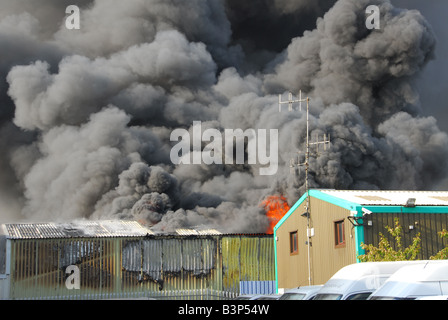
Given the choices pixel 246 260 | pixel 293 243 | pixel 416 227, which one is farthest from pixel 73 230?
pixel 416 227

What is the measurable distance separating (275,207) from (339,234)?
25271mm

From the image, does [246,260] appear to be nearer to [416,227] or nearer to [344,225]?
[344,225]

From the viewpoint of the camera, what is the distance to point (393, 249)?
60.0 ft

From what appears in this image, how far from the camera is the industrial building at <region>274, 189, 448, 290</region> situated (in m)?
18.5


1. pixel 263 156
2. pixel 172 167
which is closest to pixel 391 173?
pixel 263 156

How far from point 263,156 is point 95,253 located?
A: 31.1 m

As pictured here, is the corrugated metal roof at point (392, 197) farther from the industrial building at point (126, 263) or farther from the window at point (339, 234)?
the industrial building at point (126, 263)

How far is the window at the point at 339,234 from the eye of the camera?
63.6 ft

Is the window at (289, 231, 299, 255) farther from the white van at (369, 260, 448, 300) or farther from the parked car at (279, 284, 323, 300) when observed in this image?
the white van at (369, 260, 448, 300)

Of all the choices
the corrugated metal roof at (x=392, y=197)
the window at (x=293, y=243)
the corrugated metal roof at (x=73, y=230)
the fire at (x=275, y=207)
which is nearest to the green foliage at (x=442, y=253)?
the corrugated metal roof at (x=392, y=197)

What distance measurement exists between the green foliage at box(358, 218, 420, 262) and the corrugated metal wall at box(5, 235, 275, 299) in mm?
9202

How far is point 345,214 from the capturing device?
18984mm

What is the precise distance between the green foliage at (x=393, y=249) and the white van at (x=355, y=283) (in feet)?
16.0

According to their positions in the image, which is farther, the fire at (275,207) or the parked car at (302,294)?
the fire at (275,207)
